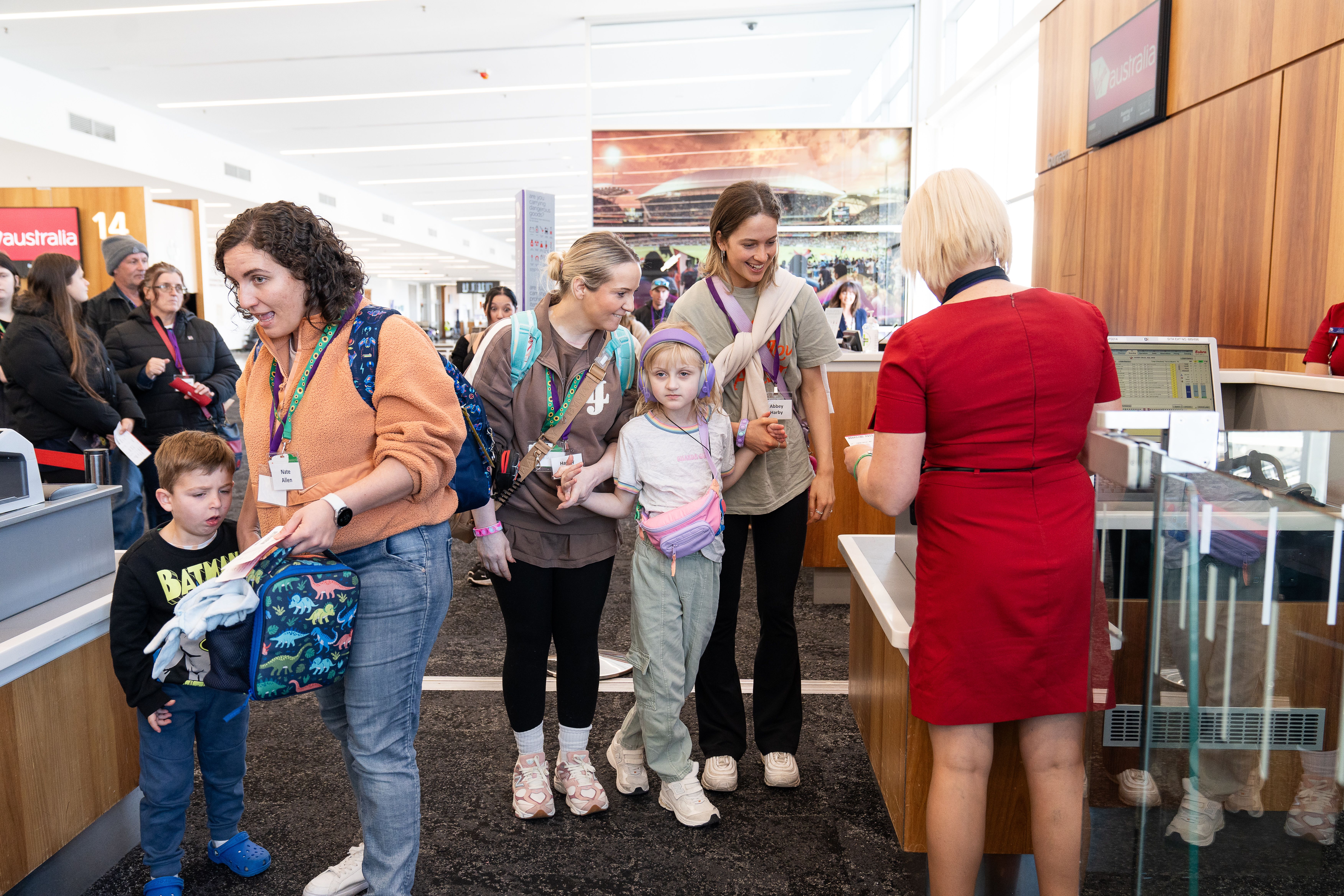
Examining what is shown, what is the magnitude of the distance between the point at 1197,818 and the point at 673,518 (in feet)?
4.13

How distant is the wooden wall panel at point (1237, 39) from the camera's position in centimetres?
272

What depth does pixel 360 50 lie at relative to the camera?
9461 millimetres

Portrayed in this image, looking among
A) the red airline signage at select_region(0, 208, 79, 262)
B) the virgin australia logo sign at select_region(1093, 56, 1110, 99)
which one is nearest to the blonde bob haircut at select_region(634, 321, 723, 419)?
the virgin australia logo sign at select_region(1093, 56, 1110, 99)

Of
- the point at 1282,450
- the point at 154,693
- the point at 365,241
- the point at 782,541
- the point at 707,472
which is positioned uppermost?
the point at 365,241

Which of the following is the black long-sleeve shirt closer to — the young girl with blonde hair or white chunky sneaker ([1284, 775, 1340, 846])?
the young girl with blonde hair

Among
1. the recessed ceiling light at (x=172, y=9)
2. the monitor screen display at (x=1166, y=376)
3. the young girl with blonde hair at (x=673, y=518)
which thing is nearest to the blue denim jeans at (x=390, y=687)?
the young girl with blonde hair at (x=673, y=518)

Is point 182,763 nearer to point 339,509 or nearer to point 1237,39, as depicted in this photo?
point 339,509

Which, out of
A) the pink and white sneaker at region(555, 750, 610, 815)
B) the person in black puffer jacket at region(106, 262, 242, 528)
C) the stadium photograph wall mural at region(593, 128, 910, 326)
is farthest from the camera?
the stadium photograph wall mural at region(593, 128, 910, 326)

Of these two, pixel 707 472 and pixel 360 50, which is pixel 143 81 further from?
pixel 707 472

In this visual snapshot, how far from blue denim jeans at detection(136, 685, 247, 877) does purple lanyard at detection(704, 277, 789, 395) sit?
4.58 ft

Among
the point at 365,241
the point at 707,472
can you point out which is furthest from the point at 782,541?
the point at 365,241

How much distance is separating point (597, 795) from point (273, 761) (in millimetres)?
1023

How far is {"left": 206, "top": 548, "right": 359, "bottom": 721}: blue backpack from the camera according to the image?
56.9 inches

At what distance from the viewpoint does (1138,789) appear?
1.16 meters
